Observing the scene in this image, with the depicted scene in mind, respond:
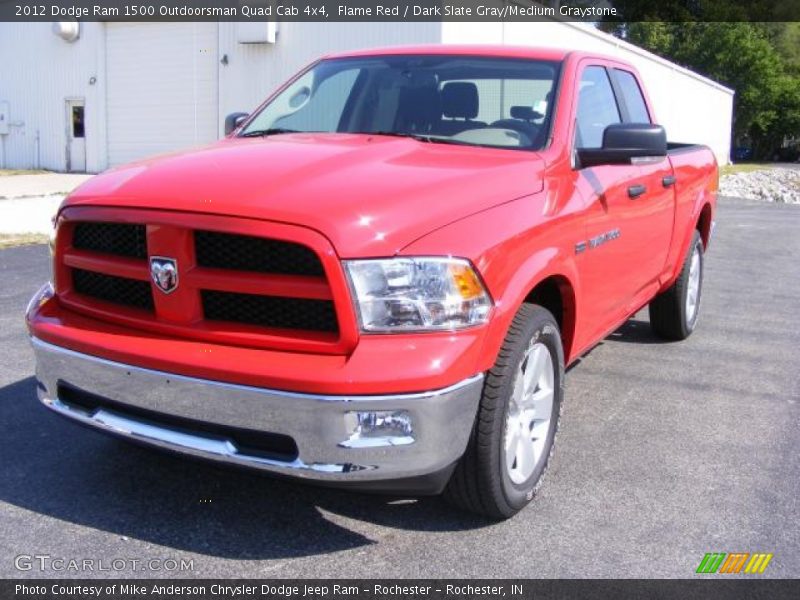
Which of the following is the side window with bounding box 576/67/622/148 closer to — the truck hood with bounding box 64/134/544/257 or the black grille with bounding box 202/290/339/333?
the truck hood with bounding box 64/134/544/257

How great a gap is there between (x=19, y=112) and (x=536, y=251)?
2691 cm

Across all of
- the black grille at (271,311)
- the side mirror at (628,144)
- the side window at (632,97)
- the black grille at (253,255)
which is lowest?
the black grille at (271,311)

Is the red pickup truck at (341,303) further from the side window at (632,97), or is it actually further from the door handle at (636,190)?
the side window at (632,97)

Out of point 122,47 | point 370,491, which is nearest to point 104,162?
point 122,47

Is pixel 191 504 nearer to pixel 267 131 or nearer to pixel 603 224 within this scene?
pixel 267 131

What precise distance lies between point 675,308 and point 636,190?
180 centimetres

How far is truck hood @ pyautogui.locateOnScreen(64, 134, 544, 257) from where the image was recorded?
2.76 meters

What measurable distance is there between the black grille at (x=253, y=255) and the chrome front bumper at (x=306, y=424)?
0.41 meters

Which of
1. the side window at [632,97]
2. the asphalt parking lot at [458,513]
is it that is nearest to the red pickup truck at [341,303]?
the asphalt parking lot at [458,513]

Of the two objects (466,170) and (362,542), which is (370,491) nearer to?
(362,542)

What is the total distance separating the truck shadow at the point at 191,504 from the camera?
3.08 m

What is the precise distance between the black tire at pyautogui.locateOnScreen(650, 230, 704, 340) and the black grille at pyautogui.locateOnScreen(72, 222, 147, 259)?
3988 millimetres

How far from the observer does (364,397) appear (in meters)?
2.60

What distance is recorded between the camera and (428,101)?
4246 mm
